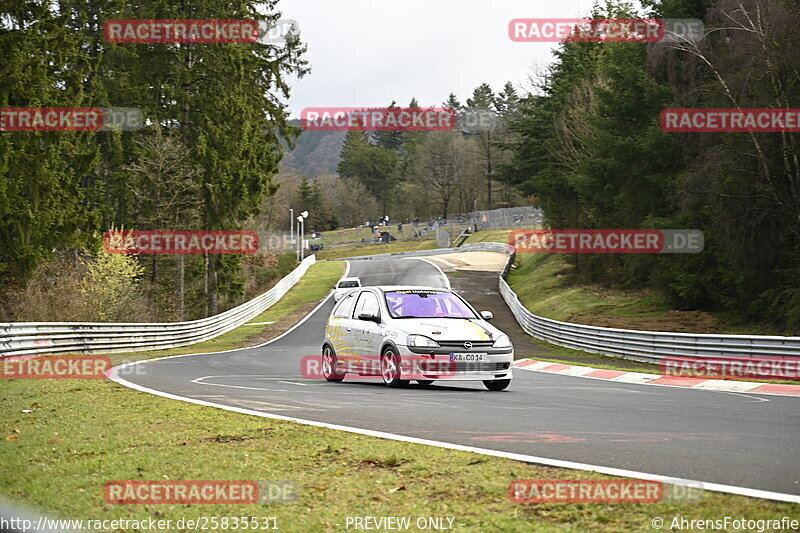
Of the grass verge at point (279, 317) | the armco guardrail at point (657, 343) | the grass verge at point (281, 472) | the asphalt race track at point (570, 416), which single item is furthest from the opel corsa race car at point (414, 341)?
the grass verge at point (279, 317)

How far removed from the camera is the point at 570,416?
10.0 m

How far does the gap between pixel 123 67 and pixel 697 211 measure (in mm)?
25062

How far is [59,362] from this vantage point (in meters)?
19.6

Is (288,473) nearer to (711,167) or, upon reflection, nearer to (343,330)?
(343,330)

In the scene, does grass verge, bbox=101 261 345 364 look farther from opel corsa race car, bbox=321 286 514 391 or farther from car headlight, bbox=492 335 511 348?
car headlight, bbox=492 335 511 348

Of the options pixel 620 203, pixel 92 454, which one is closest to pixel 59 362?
pixel 92 454

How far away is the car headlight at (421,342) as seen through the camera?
538 inches

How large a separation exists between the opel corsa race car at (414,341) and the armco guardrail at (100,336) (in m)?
8.28

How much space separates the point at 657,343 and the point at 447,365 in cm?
1149

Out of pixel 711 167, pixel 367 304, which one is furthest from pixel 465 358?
pixel 711 167

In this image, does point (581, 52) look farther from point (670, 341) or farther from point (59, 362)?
point (59, 362)

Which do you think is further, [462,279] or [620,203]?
[462,279]

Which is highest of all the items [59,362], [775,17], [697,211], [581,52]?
[581,52]

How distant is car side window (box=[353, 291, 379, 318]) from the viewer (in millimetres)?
15424
